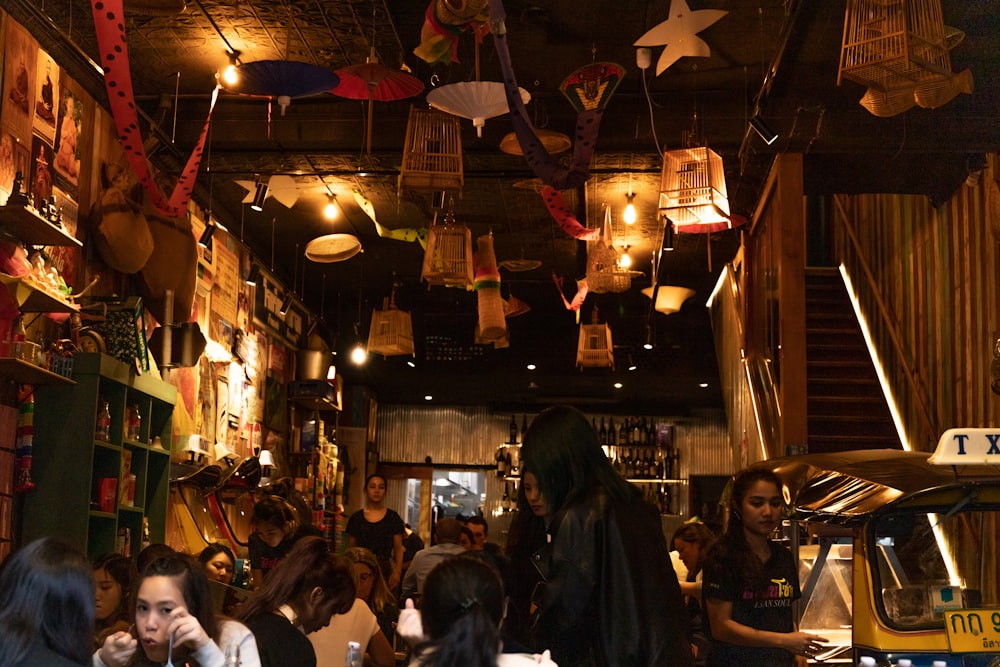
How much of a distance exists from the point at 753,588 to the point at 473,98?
2.94 m

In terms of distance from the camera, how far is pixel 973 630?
3.67 meters

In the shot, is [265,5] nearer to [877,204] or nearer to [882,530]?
[882,530]

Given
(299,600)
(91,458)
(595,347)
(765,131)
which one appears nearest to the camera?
Answer: (299,600)

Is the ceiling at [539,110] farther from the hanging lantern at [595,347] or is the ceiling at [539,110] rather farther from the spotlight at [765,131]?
the hanging lantern at [595,347]

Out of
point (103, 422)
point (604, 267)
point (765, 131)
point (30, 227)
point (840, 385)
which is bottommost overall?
point (103, 422)

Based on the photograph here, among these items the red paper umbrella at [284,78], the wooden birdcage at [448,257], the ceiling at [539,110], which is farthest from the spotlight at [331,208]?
the red paper umbrella at [284,78]

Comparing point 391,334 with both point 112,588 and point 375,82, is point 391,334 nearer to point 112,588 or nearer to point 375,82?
point 375,82

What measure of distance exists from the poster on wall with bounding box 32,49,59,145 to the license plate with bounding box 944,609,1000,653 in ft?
17.6

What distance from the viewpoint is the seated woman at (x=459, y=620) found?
2.25 meters

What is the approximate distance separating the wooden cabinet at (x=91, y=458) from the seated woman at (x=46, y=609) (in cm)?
415

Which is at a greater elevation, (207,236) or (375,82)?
(375,82)

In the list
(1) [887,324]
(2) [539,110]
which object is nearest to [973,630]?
(2) [539,110]

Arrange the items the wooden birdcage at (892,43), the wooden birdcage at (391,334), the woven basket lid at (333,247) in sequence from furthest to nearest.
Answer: the wooden birdcage at (391,334) → the woven basket lid at (333,247) → the wooden birdcage at (892,43)

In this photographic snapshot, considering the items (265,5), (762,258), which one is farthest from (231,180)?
(762,258)
